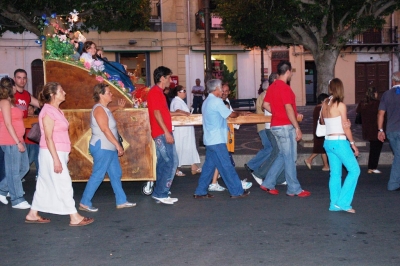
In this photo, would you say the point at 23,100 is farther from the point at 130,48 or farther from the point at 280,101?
the point at 130,48

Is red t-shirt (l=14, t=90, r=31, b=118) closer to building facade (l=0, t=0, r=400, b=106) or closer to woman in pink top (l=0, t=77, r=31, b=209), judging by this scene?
woman in pink top (l=0, t=77, r=31, b=209)

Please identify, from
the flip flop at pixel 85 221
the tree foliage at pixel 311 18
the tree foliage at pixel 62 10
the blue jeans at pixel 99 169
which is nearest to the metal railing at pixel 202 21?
the tree foliage at pixel 62 10

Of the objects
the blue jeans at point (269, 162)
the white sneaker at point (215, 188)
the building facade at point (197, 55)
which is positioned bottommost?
the white sneaker at point (215, 188)

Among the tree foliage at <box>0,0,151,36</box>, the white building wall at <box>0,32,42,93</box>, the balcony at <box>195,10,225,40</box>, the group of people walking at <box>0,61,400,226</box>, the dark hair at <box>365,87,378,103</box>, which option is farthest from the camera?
the balcony at <box>195,10,225,40</box>

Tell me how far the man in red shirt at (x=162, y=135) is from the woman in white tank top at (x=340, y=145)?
2.05 m

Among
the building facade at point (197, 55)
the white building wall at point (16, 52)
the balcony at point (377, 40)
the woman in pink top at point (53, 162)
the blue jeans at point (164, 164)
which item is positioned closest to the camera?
the woman in pink top at point (53, 162)

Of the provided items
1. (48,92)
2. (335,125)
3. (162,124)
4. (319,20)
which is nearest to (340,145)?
(335,125)

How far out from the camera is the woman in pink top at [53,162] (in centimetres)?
692

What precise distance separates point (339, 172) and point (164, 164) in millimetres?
2288

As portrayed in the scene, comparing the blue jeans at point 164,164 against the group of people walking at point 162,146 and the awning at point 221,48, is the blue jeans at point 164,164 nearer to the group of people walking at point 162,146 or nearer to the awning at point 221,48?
the group of people walking at point 162,146

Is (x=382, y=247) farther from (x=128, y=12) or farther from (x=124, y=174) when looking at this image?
(x=128, y=12)

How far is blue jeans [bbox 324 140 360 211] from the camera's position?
7.52 meters

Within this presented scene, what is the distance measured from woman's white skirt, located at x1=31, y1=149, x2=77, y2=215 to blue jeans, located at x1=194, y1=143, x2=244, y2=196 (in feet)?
7.07

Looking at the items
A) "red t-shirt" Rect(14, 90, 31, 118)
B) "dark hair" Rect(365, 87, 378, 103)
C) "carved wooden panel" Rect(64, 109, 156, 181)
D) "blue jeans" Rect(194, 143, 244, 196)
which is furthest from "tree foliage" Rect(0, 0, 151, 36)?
"blue jeans" Rect(194, 143, 244, 196)
